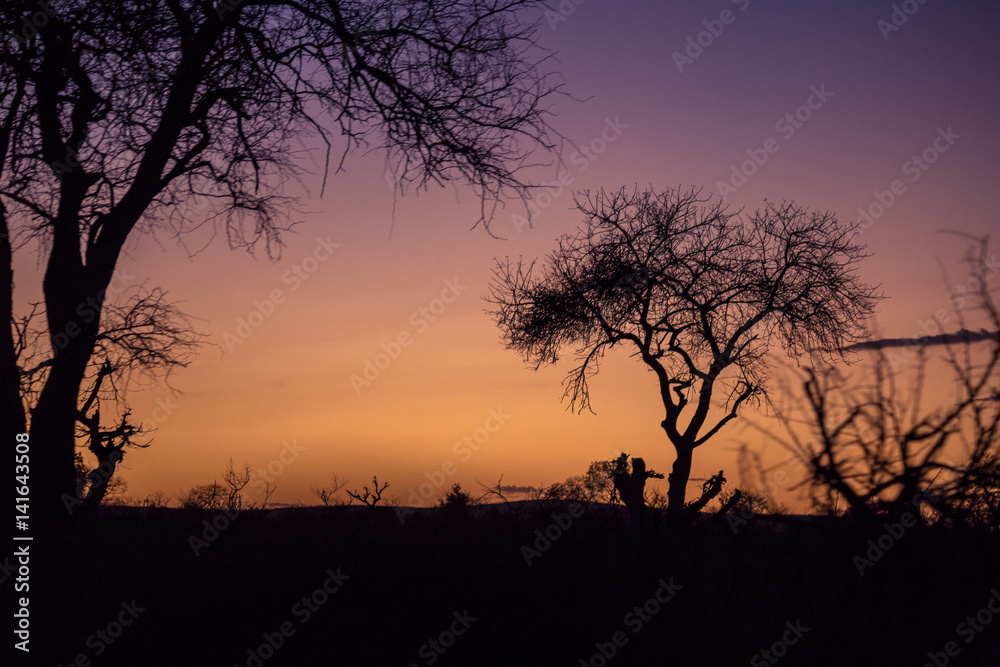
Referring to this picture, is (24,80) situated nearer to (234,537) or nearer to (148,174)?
(148,174)

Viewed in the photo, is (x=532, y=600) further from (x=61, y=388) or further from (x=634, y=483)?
(x=61, y=388)

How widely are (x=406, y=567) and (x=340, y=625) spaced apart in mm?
2354

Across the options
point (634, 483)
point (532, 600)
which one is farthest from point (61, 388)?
point (634, 483)

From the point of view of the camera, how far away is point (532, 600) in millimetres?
7926

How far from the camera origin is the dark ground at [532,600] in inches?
163

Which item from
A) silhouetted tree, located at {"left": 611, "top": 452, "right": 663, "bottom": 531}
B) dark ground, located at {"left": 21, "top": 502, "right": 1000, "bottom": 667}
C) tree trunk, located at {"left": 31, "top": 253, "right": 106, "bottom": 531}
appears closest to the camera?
dark ground, located at {"left": 21, "top": 502, "right": 1000, "bottom": 667}

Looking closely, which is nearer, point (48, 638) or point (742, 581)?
point (48, 638)

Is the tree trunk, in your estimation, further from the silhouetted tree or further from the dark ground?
the silhouetted tree

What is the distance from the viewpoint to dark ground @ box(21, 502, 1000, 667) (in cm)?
413

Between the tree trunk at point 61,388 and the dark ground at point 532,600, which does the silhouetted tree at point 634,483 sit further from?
the tree trunk at point 61,388

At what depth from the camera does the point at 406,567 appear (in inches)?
367

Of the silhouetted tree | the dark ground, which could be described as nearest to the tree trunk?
the dark ground

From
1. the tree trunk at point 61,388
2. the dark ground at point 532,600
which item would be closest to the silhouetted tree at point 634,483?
the dark ground at point 532,600

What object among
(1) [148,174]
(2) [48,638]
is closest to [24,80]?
(1) [148,174]
